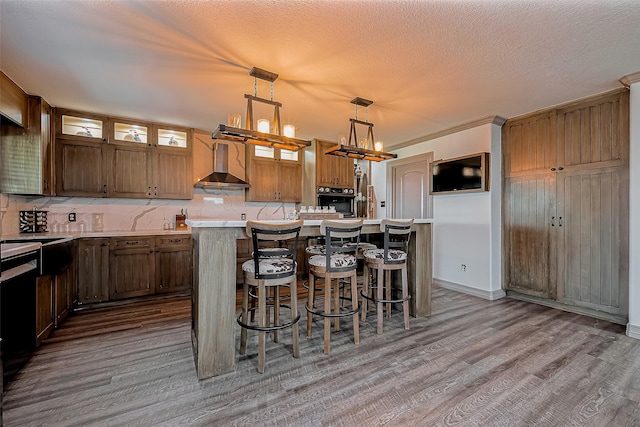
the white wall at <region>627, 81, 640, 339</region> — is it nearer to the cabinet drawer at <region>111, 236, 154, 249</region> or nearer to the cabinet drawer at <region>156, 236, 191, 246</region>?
the cabinet drawer at <region>156, 236, 191, 246</region>

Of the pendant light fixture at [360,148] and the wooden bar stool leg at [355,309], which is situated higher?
the pendant light fixture at [360,148]

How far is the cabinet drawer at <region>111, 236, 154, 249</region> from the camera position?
343 cm

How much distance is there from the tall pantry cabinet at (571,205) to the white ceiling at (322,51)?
351mm

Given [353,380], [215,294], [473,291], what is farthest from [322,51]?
[473,291]

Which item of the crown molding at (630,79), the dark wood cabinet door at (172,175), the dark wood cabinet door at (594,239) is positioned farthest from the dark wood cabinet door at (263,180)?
the crown molding at (630,79)

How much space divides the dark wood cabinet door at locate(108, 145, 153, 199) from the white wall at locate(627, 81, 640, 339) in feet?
18.2

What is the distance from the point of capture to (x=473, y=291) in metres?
3.97

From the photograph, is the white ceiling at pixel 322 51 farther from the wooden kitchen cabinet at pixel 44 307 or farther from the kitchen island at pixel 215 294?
the wooden kitchen cabinet at pixel 44 307

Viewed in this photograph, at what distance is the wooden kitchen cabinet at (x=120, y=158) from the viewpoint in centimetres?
350

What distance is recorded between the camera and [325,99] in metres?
3.23

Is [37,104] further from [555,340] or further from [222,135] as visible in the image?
[555,340]

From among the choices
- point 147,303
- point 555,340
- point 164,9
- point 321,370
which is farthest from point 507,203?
point 147,303

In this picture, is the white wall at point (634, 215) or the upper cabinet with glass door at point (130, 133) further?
the upper cabinet with glass door at point (130, 133)

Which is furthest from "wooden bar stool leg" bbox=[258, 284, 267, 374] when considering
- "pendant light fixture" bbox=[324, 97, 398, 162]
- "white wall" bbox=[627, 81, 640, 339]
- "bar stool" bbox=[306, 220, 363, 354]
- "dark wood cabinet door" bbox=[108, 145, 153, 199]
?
"white wall" bbox=[627, 81, 640, 339]
